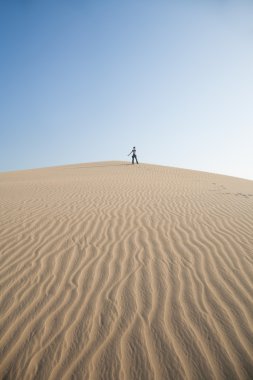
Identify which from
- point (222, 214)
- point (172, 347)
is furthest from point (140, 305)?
point (222, 214)

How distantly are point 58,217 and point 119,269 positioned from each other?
3460 millimetres

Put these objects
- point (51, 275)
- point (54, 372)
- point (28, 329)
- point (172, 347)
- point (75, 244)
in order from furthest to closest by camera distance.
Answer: point (75, 244), point (51, 275), point (28, 329), point (172, 347), point (54, 372)

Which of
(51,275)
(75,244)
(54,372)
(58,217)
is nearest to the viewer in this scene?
(54,372)

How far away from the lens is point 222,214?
7598mm

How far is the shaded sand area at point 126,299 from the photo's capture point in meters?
2.45

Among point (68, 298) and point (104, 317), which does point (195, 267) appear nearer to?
point (104, 317)

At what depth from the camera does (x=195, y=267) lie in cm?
421

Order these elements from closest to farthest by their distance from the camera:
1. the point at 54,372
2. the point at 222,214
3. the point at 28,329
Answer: the point at 54,372 < the point at 28,329 < the point at 222,214

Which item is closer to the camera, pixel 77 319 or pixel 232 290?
pixel 77 319

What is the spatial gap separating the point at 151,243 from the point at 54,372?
10.4 ft

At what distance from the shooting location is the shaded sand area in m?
2.45

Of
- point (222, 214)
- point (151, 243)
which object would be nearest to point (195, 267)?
point (151, 243)

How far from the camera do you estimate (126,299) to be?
336cm

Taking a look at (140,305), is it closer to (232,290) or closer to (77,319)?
(77,319)
